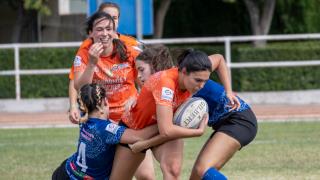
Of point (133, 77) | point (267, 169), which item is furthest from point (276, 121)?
point (133, 77)

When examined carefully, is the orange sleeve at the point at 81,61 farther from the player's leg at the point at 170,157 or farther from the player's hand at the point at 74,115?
the player's leg at the point at 170,157

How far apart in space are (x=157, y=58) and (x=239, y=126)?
2.88 ft

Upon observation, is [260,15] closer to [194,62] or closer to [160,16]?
[160,16]

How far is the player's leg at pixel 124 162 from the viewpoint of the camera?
287 inches

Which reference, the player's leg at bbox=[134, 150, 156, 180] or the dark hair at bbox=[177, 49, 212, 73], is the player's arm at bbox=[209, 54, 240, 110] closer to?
the dark hair at bbox=[177, 49, 212, 73]

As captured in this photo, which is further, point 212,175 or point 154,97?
point 212,175

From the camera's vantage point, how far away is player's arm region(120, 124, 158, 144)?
718 cm

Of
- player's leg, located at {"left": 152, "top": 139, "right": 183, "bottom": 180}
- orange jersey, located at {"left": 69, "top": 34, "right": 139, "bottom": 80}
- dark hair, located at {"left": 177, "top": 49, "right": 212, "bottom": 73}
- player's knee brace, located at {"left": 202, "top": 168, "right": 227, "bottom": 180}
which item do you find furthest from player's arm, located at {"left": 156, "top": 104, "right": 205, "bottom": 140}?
orange jersey, located at {"left": 69, "top": 34, "right": 139, "bottom": 80}

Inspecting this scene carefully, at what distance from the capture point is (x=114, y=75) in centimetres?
814

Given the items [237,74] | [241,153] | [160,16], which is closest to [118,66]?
[241,153]

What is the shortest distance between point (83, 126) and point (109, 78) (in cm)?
89

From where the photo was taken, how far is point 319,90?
21.1 meters

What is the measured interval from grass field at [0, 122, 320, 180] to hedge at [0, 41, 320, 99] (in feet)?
16.7

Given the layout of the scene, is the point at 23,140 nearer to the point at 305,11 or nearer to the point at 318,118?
the point at 318,118
